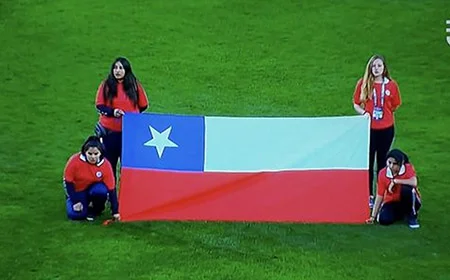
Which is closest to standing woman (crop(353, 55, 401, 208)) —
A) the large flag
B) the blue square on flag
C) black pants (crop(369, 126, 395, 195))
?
black pants (crop(369, 126, 395, 195))

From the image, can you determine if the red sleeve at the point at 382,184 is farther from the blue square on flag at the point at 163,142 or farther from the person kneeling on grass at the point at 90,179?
the person kneeling on grass at the point at 90,179

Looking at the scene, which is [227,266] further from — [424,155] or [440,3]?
[440,3]

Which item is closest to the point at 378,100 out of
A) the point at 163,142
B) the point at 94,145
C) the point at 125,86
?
the point at 163,142

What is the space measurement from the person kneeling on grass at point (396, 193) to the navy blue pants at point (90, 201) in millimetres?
2323

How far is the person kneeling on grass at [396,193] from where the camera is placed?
9.02 metres

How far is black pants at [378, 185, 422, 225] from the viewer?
30.0 ft

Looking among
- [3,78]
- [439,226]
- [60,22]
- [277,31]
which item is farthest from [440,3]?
[439,226]

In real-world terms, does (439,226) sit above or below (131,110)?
below

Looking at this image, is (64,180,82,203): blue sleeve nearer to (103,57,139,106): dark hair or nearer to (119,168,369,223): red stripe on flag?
(119,168,369,223): red stripe on flag

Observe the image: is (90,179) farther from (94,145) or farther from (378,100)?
(378,100)

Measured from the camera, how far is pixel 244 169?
9.23m

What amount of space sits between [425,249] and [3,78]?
732 centimetres

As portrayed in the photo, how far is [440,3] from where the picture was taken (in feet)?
58.0

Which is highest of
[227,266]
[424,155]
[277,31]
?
[277,31]
